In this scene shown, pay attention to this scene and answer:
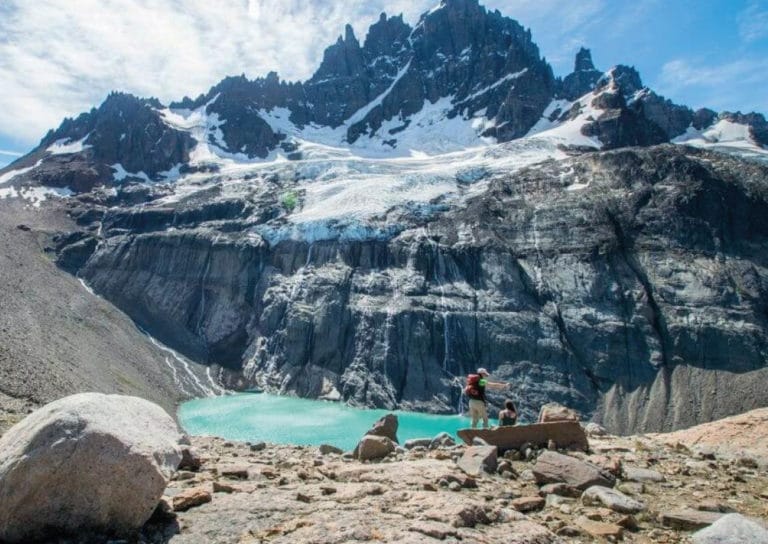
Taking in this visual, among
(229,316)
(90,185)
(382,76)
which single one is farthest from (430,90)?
(229,316)

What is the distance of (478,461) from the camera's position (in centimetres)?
1141

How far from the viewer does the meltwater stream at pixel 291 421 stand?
2130 inches

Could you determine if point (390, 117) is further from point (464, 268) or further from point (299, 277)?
point (464, 268)

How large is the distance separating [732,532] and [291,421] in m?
57.1

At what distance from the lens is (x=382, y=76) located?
19525 centimetres

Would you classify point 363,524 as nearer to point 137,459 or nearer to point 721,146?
point 137,459

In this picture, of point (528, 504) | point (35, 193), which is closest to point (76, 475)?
point (528, 504)

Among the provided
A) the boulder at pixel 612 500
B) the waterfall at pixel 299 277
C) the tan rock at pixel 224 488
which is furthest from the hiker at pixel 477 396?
the waterfall at pixel 299 277

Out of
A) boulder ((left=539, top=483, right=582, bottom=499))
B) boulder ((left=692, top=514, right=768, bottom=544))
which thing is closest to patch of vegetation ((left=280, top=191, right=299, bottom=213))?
boulder ((left=539, top=483, right=582, bottom=499))

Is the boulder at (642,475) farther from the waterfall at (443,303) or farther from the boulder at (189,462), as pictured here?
the waterfall at (443,303)

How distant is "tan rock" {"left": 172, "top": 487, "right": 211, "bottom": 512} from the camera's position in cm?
849

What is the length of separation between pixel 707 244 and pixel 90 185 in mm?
126571

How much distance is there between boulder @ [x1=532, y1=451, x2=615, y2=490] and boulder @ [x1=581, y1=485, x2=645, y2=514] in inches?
12.2

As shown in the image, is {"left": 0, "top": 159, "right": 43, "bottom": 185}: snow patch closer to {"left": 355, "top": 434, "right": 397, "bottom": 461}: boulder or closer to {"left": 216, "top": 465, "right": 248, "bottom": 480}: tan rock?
{"left": 355, "top": 434, "right": 397, "bottom": 461}: boulder
